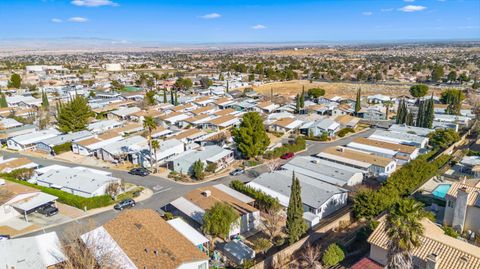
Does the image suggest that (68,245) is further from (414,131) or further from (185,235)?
(414,131)

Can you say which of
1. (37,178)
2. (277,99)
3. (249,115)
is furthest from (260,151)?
(277,99)

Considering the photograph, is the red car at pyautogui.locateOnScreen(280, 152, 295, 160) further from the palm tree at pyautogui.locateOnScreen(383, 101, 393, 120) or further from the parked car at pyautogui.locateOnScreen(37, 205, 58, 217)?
the palm tree at pyautogui.locateOnScreen(383, 101, 393, 120)

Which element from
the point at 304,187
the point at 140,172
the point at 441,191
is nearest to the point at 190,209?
the point at 304,187

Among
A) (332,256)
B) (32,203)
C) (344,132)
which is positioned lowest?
(344,132)

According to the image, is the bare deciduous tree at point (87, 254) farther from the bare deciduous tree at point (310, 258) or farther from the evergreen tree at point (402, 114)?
the evergreen tree at point (402, 114)

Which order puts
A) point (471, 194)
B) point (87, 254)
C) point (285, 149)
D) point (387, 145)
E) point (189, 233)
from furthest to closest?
point (285, 149) < point (387, 145) < point (471, 194) < point (189, 233) < point (87, 254)

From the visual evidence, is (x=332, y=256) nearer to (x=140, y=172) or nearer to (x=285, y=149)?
(x=285, y=149)
